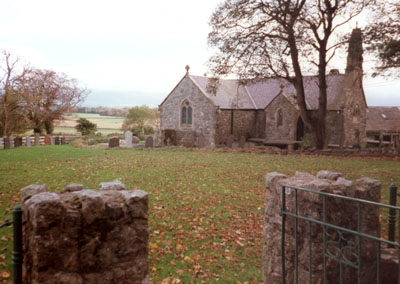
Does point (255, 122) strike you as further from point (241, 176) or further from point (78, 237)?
point (78, 237)

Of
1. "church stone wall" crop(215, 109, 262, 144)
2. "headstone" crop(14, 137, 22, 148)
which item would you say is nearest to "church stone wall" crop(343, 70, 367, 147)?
"church stone wall" crop(215, 109, 262, 144)

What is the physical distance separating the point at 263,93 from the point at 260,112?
2440 mm

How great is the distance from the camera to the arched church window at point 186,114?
3058 centimetres

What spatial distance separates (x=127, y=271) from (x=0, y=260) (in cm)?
300

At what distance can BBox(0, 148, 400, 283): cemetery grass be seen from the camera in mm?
5543

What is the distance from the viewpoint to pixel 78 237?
3.15m

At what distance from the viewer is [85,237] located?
3.18m

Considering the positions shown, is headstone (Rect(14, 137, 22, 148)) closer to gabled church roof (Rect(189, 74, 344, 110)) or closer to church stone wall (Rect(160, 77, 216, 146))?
church stone wall (Rect(160, 77, 216, 146))

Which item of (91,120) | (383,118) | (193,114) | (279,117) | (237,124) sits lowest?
(237,124)

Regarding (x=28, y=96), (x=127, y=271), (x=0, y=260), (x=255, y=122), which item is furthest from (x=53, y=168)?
(x=255, y=122)

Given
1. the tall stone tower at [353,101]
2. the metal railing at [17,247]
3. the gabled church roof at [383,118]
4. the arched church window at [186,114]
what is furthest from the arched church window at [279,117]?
the metal railing at [17,247]

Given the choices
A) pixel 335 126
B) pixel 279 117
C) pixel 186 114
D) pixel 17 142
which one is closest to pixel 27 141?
pixel 17 142

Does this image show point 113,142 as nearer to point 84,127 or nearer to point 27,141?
point 27,141

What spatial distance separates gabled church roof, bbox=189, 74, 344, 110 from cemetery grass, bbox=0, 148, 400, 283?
11798 mm
